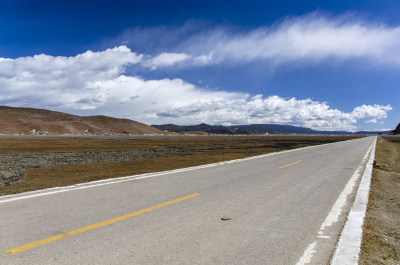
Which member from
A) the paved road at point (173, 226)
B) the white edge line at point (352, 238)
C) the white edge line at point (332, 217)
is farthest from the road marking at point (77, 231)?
the white edge line at point (352, 238)

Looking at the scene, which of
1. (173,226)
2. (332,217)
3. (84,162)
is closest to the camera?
(173,226)

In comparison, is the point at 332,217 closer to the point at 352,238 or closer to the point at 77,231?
the point at 352,238

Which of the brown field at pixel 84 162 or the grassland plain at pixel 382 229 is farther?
the brown field at pixel 84 162

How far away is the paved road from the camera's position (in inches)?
151

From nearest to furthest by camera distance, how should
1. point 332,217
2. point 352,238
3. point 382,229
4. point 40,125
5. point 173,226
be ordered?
point 352,238, point 173,226, point 382,229, point 332,217, point 40,125

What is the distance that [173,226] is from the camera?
498 centimetres

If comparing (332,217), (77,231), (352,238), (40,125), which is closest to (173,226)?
(77,231)

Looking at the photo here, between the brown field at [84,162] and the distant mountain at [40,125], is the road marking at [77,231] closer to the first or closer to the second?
the brown field at [84,162]

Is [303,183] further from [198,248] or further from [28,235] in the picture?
Answer: [28,235]

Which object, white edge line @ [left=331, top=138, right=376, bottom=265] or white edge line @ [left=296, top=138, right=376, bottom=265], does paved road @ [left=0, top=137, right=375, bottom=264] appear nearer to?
white edge line @ [left=296, top=138, right=376, bottom=265]

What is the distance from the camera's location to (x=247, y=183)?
31.0 ft

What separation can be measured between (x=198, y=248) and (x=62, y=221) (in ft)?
9.02

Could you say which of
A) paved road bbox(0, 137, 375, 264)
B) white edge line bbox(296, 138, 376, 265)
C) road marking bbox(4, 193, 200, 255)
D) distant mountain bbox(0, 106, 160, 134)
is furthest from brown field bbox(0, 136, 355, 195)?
distant mountain bbox(0, 106, 160, 134)

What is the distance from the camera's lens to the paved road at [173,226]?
384cm
